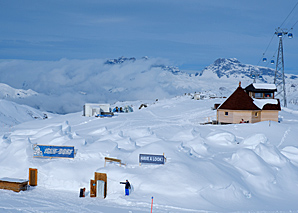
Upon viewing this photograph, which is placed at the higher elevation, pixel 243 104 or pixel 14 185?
pixel 243 104

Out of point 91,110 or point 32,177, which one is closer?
point 32,177

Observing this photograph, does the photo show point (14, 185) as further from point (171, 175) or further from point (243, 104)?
point (243, 104)

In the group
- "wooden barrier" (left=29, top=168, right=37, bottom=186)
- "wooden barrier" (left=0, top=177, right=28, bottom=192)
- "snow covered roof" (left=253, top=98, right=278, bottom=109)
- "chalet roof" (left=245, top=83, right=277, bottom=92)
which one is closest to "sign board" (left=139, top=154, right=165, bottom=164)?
"wooden barrier" (left=29, top=168, right=37, bottom=186)

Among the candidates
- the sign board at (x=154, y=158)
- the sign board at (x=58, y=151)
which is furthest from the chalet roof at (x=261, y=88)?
the sign board at (x=58, y=151)

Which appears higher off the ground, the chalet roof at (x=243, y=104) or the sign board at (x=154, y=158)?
the chalet roof at (x=243, y=104)

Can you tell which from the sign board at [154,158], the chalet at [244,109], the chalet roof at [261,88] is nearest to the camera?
the sign board at [154,158]

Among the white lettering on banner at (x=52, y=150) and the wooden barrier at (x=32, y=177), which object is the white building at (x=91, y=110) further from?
the wooden barrier at (x=32, y=177)

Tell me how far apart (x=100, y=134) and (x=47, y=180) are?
1272 centimetres

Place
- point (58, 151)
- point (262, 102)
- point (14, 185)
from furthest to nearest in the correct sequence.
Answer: point (262, 102)
point (58, 151)
point (14, 185)

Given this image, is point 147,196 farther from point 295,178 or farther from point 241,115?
point 241,115

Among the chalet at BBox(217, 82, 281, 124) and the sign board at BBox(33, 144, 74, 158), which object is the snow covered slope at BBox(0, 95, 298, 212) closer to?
the sign board at BBox(33, 144, 74, 158)

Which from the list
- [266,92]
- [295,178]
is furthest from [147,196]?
[266,92]

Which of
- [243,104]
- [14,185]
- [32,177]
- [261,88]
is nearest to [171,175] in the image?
[32,177]

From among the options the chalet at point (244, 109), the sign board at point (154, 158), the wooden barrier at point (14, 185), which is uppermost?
the chalet at point (244, 109)
